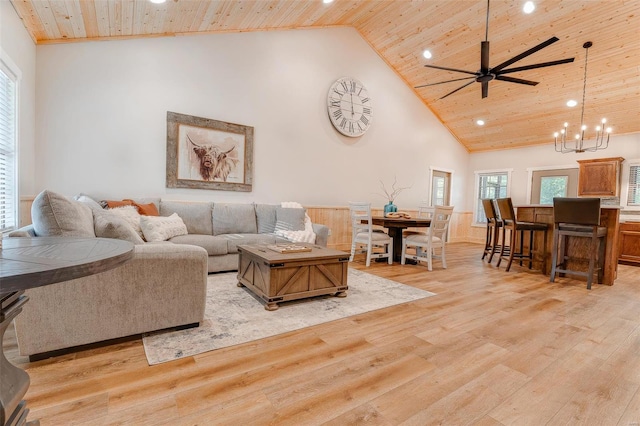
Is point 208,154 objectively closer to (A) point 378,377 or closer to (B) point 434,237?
(B) point 434,237

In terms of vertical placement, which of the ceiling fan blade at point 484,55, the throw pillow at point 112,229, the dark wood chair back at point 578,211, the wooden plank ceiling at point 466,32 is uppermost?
the wooden plank ceiling at point 466,32

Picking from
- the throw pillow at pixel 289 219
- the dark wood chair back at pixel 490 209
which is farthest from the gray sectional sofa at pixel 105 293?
the dark wood chair back at pixel 490 209

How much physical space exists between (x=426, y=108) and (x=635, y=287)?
5.01 meters

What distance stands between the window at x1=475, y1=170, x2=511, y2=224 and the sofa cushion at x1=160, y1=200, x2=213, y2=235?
6.75 meters

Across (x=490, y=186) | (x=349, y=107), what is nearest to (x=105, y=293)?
(x=349, y=107)

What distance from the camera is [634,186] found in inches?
217

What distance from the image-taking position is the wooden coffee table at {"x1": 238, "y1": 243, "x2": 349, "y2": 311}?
8.39ft

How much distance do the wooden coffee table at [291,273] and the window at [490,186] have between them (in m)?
6.28

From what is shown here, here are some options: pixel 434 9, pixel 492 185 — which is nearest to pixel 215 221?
pixel 434 9

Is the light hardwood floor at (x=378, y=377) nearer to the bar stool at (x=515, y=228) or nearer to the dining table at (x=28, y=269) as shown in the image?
the dining table at (x=28, y=269)

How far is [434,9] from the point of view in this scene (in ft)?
15.6

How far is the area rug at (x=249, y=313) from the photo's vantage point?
190cm

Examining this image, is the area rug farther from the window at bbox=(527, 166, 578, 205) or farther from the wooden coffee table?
the window at bbox=(527, 166, 578, 205)

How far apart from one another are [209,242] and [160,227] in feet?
1.81
